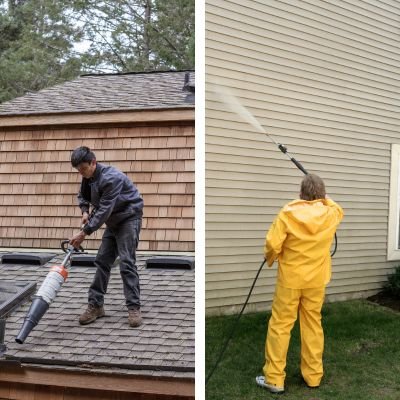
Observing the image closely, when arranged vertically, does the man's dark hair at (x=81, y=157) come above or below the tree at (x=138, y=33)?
below

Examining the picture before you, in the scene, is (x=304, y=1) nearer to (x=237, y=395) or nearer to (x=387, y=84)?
(x=387, y=84)

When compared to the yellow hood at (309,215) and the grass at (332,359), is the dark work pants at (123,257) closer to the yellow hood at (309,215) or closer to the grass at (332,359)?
the grass at (332,359)

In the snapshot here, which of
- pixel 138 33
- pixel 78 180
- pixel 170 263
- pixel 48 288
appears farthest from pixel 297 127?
pixel 138 33

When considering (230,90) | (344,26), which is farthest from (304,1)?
(230,90)

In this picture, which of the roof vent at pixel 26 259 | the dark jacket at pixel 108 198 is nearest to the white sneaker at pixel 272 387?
the dark jacket at pixel 108 198

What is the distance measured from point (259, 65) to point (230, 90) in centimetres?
31

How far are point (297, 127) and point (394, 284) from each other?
4.97 ft

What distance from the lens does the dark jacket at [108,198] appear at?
270cm

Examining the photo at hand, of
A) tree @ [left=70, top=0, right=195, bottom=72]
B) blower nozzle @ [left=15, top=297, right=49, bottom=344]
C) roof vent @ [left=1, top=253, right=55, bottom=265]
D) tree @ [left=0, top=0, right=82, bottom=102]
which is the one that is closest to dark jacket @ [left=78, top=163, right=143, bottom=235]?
blower nozzle @ [left=15, top=297, right=49, bottom=344]

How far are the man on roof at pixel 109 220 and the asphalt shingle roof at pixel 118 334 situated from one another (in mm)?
113

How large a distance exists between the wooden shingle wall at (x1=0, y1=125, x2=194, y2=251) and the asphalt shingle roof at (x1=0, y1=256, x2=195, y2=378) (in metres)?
1.07

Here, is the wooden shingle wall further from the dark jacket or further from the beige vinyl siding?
the dark jacket

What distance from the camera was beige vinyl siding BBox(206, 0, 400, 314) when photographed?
411 cm

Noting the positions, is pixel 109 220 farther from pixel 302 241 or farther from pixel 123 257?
pixel 302 241
